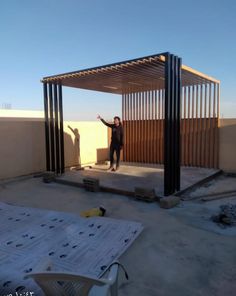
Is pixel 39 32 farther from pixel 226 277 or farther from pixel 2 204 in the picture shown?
pixel 226 277

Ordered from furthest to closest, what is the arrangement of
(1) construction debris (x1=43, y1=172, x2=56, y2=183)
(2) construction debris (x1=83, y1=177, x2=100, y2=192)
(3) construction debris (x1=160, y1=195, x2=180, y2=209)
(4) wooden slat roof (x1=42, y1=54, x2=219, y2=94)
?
1. (1) construction debris (x1=43, y1=172, x2=56, y2=183)
2. (2) construction debris (x1=83, y1=177, x2=100, y2=192)
3. (4) wooden slat roof (x1=42, y1=54, x2=219, y2=94)
4. (3) construction debris (x1=160, y1=195, x2=180, y2=209)

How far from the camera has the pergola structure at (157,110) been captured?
16.4 feet

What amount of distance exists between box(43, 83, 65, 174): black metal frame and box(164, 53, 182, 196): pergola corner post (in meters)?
3.47

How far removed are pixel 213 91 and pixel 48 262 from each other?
6.94 meters

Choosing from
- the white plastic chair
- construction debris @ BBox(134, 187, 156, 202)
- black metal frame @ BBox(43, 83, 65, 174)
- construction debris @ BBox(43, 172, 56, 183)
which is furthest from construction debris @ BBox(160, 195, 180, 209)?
black metal frame @ BBox(43, 83, 65, 174)

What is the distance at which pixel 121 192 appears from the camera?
539cm

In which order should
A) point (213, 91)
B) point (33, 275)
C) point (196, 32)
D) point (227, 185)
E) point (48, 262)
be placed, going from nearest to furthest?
1. point (33, 275)
2. point (48, 262)
3. point (227, 185)
4. point (213, 91)
5. point (196, 32)

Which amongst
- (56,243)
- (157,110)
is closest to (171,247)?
(56,243)

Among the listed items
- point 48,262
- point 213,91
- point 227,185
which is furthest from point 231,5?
point 48,262

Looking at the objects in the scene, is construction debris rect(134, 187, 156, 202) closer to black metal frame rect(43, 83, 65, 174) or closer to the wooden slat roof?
the wooden slat roof

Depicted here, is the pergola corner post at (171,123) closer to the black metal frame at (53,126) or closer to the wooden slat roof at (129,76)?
the wooden slat roof at (129,76)

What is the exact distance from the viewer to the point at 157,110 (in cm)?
855

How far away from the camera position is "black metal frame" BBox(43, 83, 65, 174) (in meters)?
7.09

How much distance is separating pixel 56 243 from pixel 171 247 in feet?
4.58
